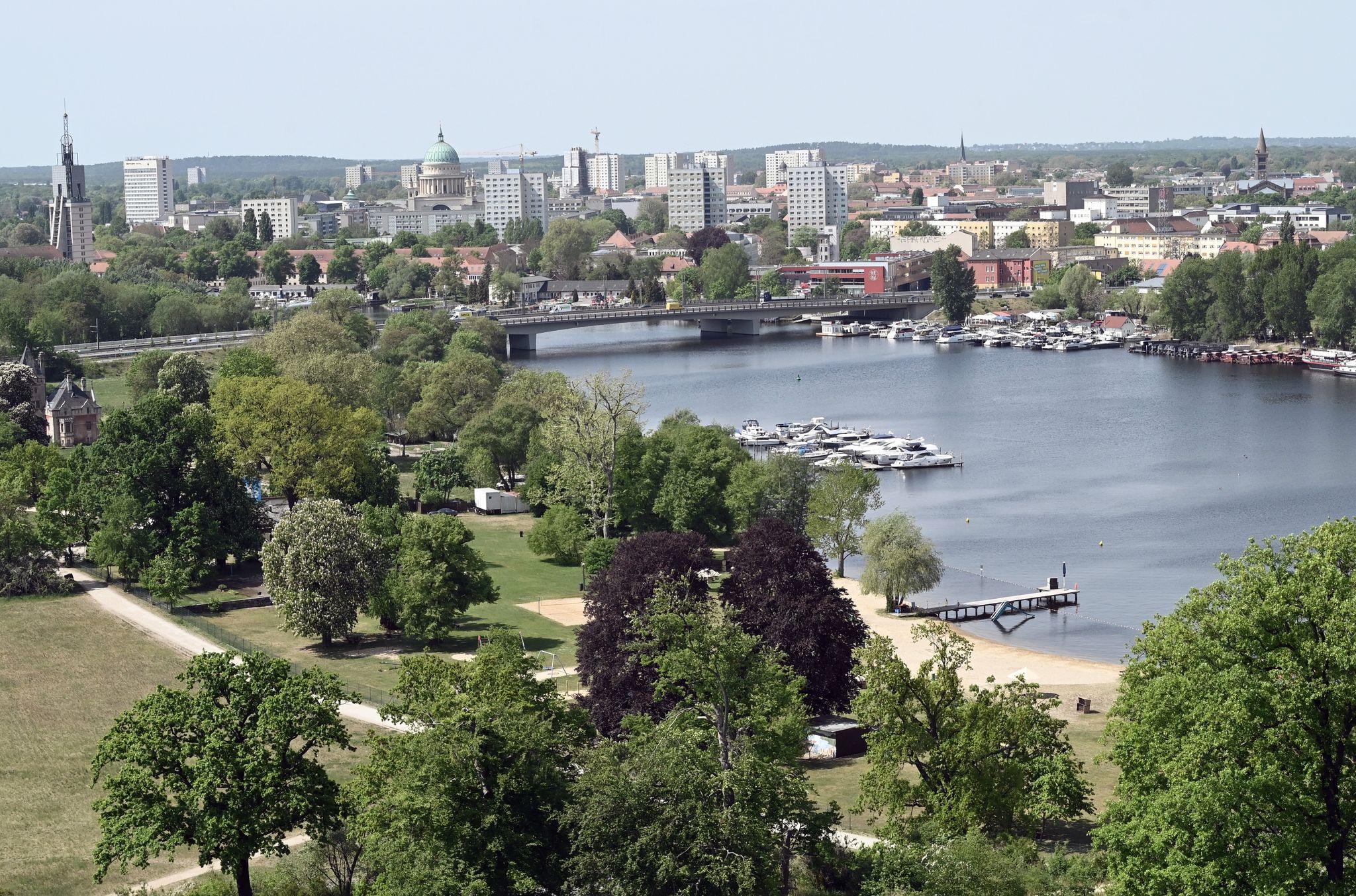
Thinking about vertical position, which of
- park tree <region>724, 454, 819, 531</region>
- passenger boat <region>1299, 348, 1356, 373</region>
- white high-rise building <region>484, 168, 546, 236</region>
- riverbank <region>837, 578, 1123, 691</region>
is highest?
white high-rise building <region>484, 168, 546, 236</region>

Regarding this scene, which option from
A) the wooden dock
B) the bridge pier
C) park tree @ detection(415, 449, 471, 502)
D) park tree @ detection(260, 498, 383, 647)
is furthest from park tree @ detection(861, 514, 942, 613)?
the bridge pier

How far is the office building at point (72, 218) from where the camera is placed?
130m

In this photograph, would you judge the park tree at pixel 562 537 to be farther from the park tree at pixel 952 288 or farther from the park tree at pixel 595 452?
the park tree at pixel 952 288

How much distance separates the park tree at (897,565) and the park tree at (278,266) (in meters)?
85.3

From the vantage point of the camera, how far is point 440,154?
18862 cm

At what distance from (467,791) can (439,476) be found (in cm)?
2670

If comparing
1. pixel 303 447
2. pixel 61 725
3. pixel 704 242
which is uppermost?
pixel 704 242

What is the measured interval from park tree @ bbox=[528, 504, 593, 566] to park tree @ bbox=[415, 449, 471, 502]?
5.75m

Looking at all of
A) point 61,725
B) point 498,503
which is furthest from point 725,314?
point 61,725

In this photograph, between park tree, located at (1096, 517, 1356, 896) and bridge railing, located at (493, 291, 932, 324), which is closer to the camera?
park tree, located at (1096, 517, 1356, 896)

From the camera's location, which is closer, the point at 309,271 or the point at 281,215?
the point at 309,271

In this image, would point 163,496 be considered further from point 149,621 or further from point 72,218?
point 72,218

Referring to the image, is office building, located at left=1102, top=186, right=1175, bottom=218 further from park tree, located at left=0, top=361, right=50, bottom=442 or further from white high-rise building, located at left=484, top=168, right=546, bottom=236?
park tree, located at left=0, top=361, right=50, bottom=442

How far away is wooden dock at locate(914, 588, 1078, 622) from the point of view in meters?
35.9
